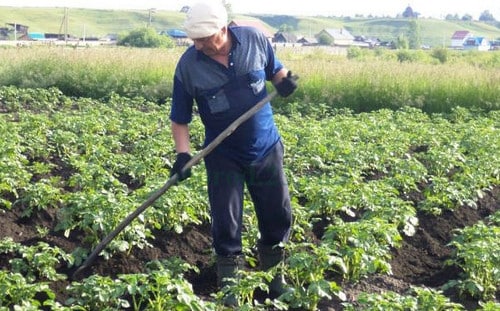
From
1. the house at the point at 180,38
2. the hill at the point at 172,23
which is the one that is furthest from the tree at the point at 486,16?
the house at the point at 180,38

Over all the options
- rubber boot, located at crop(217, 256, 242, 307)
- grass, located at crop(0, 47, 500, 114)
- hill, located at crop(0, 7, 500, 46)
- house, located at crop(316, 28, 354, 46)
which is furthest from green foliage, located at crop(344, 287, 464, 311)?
hill, located at crop(0, 7, 500, 46)

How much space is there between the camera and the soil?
593cm

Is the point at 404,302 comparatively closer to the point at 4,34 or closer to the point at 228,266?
the point at 228,266

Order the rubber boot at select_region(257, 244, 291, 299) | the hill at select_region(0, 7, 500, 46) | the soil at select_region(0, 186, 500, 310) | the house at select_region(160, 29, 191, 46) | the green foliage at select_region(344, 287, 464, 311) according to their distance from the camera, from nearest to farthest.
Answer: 1. the green foliage at select_region(344, 287, 464, 311)
2. the rubber boot at select_region(257, 244, 291, 299)
3. the soil at select_region(0, 186, 500, 310)
4. the house at select_region(160, 29, 191, 46)
5. the hill at select_region(0, 7, 500, 46)

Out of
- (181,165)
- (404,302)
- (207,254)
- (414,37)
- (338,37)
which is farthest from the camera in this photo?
(338,37)

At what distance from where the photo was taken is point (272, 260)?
5691 millimetres

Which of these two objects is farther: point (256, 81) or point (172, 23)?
point (172, 23)

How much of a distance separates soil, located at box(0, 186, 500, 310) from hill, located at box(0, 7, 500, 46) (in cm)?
8330

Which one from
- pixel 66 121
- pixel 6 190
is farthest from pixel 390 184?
pixel 66 121

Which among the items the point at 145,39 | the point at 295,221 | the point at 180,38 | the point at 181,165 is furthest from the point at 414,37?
the point at 181,165

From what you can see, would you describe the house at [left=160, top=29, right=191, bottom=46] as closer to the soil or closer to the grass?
the grass

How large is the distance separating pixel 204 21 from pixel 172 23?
338ft

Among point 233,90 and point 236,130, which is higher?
point 233,90

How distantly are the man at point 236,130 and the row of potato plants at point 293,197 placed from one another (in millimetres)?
351
